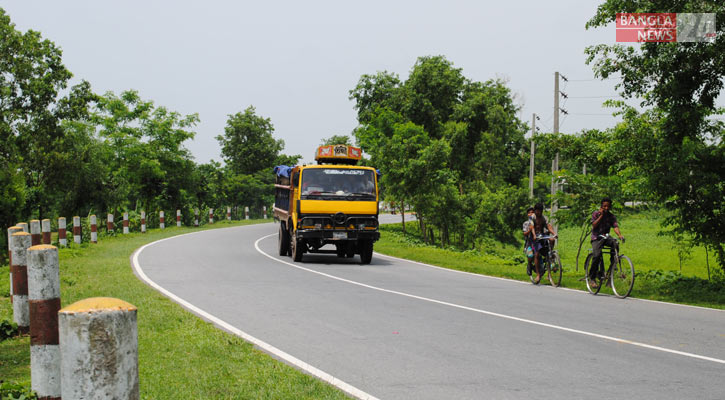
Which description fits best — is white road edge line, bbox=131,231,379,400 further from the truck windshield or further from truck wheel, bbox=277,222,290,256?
truck wheel, bbox=277,222,290,256

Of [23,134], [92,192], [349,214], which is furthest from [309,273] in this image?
[23,134]

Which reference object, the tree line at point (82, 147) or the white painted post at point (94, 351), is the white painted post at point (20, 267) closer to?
the white painted post at point (94, 351)

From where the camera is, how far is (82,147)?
1350 inches

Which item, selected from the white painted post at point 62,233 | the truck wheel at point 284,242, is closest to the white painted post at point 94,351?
the truck wheel at point 284,242

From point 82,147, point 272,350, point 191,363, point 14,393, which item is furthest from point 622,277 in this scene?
point 82,147

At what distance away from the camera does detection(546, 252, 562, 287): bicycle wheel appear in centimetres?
1361

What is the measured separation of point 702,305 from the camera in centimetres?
1111

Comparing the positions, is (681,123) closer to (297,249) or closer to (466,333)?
(466,333)

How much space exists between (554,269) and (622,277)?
1896 millimetres

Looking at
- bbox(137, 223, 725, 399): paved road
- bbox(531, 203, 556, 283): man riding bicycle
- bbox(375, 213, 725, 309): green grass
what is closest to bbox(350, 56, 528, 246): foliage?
bbox(375, 213, 725, 309): green grass

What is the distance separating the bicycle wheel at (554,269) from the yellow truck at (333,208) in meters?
4.95

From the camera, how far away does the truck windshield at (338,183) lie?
56.4ft

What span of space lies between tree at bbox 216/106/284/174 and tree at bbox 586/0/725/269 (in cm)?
5447

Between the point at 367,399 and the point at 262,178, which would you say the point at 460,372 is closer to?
the point at 367,399
